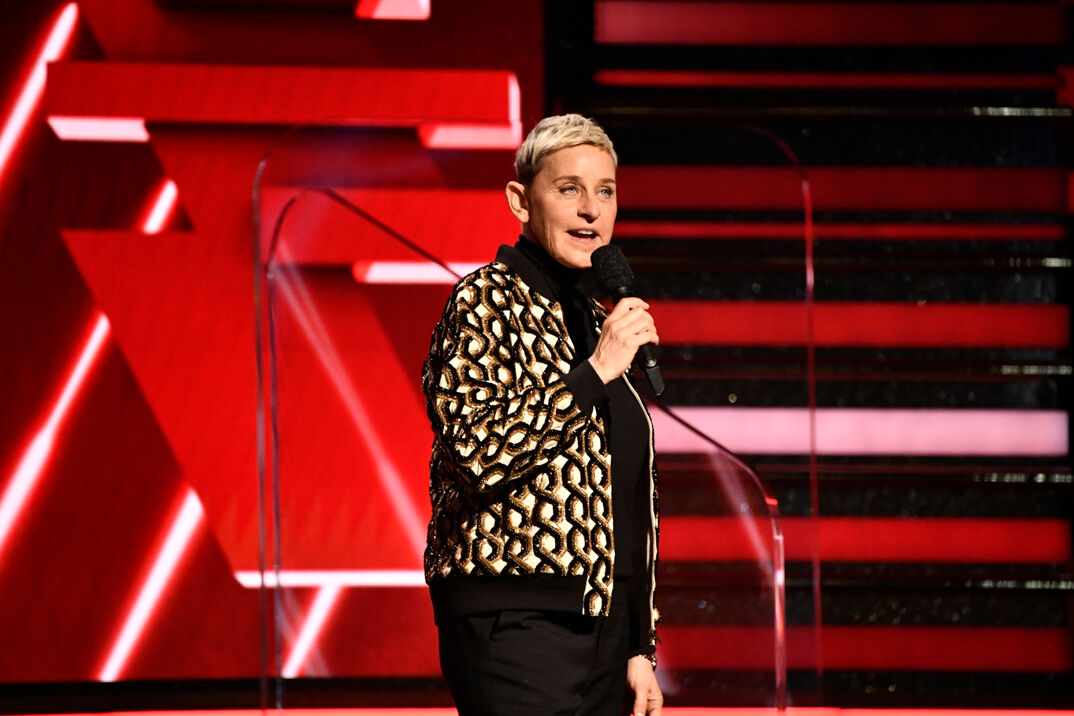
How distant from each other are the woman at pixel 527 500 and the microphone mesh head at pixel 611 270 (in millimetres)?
62

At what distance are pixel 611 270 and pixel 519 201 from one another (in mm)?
155

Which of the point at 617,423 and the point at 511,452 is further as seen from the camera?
the point at 617,423

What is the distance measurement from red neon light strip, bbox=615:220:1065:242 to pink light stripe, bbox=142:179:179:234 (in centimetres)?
128

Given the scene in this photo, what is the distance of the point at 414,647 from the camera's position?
2713mm

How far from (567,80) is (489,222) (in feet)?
3.25

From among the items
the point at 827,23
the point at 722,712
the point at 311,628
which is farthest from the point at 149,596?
the point at 827,23

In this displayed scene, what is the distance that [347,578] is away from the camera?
2.62 meters

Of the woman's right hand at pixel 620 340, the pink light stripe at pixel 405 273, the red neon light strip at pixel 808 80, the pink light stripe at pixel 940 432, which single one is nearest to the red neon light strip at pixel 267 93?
the red neon light strip at pixel 808 80

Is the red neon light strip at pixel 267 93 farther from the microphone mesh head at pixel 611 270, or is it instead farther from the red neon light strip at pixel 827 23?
the microphone mesh head at pixel 611 270

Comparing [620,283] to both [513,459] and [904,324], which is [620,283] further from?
[904,324]

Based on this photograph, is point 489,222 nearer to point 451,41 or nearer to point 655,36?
point 451,41

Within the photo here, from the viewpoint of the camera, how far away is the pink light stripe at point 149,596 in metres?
3.43

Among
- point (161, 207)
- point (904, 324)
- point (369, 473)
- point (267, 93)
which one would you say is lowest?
point (369, 473)

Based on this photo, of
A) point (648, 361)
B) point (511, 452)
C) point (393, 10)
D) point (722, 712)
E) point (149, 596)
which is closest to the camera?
point (511, 452)
